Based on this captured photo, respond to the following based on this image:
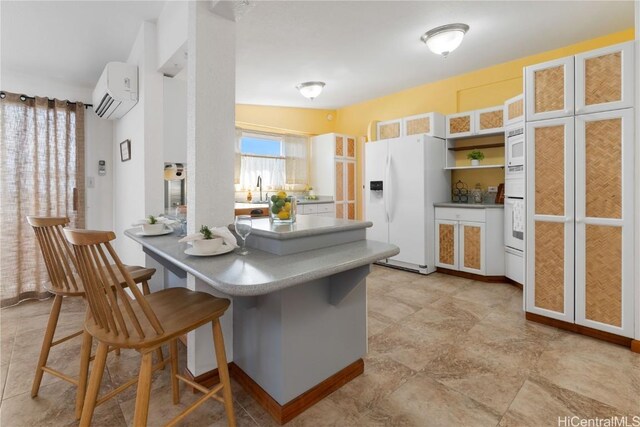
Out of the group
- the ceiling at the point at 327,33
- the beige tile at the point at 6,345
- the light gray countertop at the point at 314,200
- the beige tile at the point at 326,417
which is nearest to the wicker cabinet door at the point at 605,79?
the ceiling at the point at 327,33

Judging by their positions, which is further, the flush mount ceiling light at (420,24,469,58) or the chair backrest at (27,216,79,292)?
the flush mount ceiling light at (420,24,469,58)

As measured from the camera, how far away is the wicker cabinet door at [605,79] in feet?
6.96

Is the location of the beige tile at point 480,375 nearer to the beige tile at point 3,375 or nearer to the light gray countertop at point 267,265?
the light gray countertop at point 267,265

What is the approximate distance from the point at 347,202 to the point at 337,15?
3.28m

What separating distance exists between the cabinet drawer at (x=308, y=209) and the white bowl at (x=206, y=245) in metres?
3.34

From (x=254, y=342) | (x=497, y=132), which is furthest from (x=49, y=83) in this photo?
(x=497, y=132)

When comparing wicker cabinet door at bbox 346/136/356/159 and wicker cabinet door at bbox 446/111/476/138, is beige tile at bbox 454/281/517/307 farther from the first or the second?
wicker cabinet door at bbox 346/136/356/159

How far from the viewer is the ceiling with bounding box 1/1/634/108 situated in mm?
2525

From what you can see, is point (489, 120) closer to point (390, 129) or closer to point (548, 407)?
point (390, 129)

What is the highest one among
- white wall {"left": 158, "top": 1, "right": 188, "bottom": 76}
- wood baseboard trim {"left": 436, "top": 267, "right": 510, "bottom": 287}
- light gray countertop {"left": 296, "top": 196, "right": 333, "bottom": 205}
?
white wall {"left": 158, "top": 1, "right": 188, "bottom": 76}

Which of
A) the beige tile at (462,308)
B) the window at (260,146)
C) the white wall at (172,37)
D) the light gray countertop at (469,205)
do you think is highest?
the white wall at (172,37)

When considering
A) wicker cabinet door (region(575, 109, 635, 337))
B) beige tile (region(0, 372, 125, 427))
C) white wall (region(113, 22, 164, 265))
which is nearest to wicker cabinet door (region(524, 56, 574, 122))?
wicker cabinet door (region(575, 109, 635, 337))

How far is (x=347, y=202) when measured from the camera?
5.61 meters

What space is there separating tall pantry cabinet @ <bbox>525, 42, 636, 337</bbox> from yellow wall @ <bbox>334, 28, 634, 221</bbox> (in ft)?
4.99
